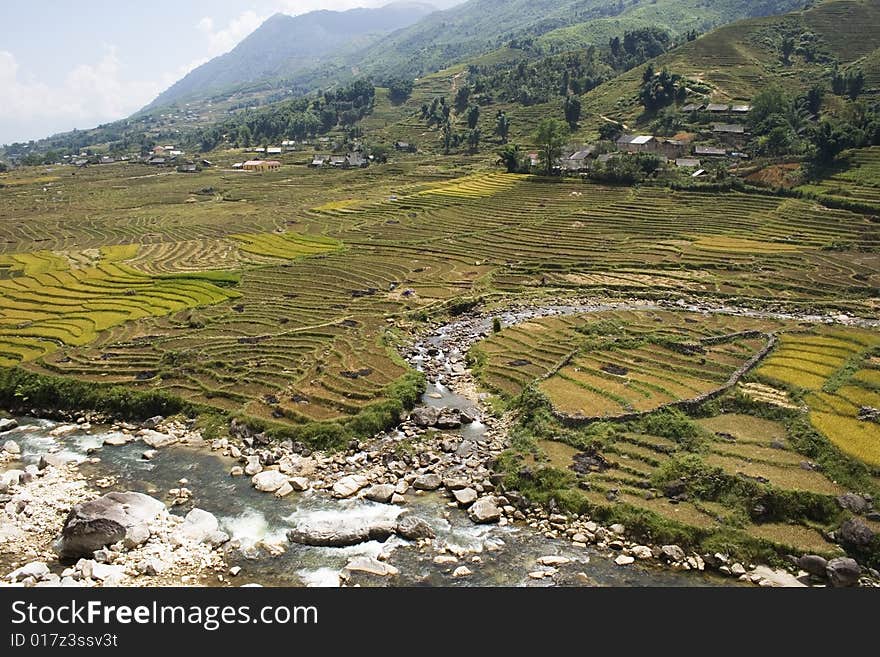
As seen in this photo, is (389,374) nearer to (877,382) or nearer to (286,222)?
(877,382)

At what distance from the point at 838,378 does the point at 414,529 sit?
3414cm

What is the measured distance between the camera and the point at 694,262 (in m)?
81.7

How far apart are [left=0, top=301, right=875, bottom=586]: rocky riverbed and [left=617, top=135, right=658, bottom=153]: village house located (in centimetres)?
12523

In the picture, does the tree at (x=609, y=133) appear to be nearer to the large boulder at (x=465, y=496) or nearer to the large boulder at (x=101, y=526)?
the large boulder at (x=465, y=496)

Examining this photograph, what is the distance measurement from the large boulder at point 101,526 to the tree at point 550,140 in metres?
119

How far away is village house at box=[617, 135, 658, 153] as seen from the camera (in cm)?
15125

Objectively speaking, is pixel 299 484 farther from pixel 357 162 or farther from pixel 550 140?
pixel 357 162

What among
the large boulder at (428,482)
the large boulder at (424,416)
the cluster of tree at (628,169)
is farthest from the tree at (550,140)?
the large boulder at (428,482)

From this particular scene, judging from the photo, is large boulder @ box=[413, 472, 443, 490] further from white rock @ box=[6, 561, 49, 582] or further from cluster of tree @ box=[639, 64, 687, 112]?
cluster of tree @ box=[639, 64, 687, 112]

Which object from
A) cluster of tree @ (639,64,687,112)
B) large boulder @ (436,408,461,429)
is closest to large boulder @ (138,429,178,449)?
large boulder @ (436,408,461,429)

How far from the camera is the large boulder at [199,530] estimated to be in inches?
1294

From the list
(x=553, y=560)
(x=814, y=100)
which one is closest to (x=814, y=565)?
(x=553, y=560)

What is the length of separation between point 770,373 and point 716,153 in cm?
11011

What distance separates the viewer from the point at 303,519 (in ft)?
114
